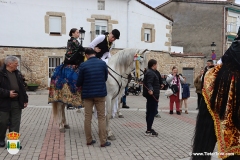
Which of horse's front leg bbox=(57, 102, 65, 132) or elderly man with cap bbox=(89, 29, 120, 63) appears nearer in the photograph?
elderly man with cap bbox=(89, 29, 120, 63)

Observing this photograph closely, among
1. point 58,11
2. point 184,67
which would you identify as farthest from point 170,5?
point 58,11

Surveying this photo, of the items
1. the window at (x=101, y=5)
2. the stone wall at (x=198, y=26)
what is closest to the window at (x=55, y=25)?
the window at (x=101, y=5)

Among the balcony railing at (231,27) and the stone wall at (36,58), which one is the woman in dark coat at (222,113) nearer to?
the stone wall at (36,58)

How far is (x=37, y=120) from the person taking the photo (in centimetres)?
818

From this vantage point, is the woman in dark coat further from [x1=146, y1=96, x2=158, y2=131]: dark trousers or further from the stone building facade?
the stone building facade

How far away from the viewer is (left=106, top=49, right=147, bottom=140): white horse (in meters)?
5.72

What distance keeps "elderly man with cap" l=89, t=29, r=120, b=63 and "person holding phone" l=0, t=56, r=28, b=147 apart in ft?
5.63

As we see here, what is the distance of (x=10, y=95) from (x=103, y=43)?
2.28 meters

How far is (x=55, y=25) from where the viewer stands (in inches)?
803

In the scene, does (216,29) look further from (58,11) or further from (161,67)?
(58,11)

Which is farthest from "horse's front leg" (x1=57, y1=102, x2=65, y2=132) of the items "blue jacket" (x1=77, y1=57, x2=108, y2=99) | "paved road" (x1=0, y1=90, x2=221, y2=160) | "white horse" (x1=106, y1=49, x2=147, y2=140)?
"blue jacket" (x1=77, y1=57, x2=108, y2=99)

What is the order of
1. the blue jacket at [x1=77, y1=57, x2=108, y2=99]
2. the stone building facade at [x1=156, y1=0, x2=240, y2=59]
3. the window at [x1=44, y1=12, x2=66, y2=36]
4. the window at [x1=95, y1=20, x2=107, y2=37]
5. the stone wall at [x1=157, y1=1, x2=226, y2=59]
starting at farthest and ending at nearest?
the stone wall at [x1=157, y1=1, x2=226, y2=59]
the stone building facade at [x1=156, y1=0, x2=240, y2=59]
the window at [x1=95, y1=20, x2=107, y2=37]
the window at [x1=44, y1=12, x2=66, y2=36]
the blue jacket at [x1=77, y1=57, x2=108, y2=99]

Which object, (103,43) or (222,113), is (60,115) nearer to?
(103,43)

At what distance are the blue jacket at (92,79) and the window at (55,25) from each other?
16.3 metres
